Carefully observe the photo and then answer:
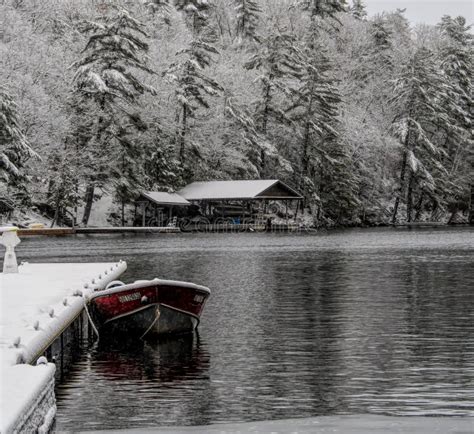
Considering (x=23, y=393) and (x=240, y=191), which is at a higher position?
(x=240, y=191)

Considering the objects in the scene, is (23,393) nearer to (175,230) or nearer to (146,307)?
(146,307)

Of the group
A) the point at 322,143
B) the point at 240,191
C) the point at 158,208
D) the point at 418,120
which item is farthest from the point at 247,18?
the point at 158,208

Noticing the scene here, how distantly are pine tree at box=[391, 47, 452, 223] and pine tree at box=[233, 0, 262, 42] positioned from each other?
19066 millimetres

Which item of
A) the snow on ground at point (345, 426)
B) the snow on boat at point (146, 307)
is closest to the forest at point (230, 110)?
the snow on boat at point (146, 307)

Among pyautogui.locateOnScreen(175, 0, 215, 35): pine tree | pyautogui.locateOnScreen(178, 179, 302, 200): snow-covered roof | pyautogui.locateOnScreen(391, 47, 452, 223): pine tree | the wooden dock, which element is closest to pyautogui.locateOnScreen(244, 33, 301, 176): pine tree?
pyautogui.locateOnScreen(175, 0, 215, 35): pine tree

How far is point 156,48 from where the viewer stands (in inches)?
3799

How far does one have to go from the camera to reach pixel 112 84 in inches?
3105

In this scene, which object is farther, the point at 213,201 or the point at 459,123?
the point at 459,123

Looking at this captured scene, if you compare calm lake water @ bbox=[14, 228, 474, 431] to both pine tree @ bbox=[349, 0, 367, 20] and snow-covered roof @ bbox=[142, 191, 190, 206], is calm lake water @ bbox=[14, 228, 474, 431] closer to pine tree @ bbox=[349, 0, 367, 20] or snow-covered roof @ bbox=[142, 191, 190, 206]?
snow-covered roof @ bbox=[142, 191, 190, 206]

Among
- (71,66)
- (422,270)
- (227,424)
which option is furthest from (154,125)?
(227,424)

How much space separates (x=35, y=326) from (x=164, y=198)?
216 feet

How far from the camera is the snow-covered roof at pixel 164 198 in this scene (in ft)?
252

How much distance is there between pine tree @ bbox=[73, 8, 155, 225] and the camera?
7708cm

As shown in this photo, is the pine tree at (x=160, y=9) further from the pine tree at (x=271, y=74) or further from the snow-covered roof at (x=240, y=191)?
the snow-covered roof at (x=240, y=191)
